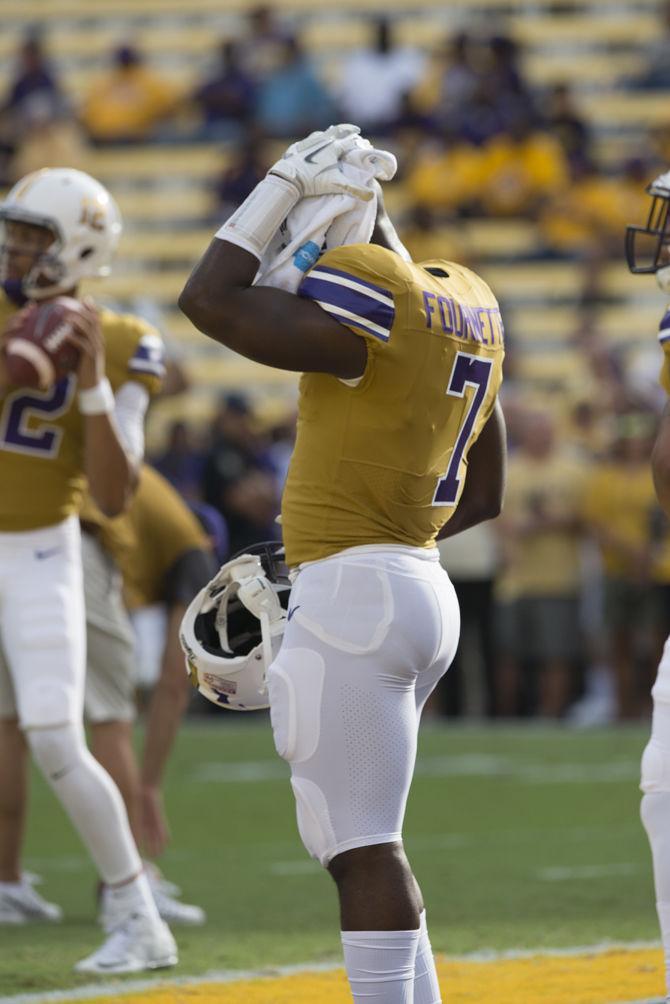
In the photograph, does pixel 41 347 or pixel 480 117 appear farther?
pixel 480 117

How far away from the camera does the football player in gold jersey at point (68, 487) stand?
4.50 meters

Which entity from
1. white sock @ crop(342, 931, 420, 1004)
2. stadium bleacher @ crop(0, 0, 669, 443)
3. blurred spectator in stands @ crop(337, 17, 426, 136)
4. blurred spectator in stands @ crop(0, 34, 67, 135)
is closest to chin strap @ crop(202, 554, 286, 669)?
white sock @ crop(342, 931, 420, 1004)

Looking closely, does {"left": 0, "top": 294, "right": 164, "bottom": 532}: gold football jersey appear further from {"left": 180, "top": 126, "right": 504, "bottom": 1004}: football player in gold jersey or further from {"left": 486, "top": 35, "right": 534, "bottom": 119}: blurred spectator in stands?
{"left": 486, "top": 35, "right": 534, "bottom": 119}: blurred spectator in stands

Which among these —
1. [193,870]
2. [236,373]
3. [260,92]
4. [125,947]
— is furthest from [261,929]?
[260,92]

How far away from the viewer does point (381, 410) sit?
320 cm

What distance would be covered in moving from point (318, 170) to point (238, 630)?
33.7 inches

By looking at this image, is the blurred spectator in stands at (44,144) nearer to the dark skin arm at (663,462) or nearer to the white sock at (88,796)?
the white sock at (88,796)

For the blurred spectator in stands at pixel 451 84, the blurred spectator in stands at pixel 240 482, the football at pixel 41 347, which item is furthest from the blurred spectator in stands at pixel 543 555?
the football at pixel 41 347

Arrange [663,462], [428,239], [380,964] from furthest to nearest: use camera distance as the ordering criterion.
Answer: [428,239] → [663,462] → [380,964]

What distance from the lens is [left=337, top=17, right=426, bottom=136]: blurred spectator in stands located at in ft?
46.5

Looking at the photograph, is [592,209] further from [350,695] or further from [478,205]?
[350,695]

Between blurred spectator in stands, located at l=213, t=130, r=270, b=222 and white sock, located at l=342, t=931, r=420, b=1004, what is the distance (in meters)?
10.6

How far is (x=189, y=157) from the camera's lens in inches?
601

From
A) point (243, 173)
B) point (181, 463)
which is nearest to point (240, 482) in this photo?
point (181, 463)
